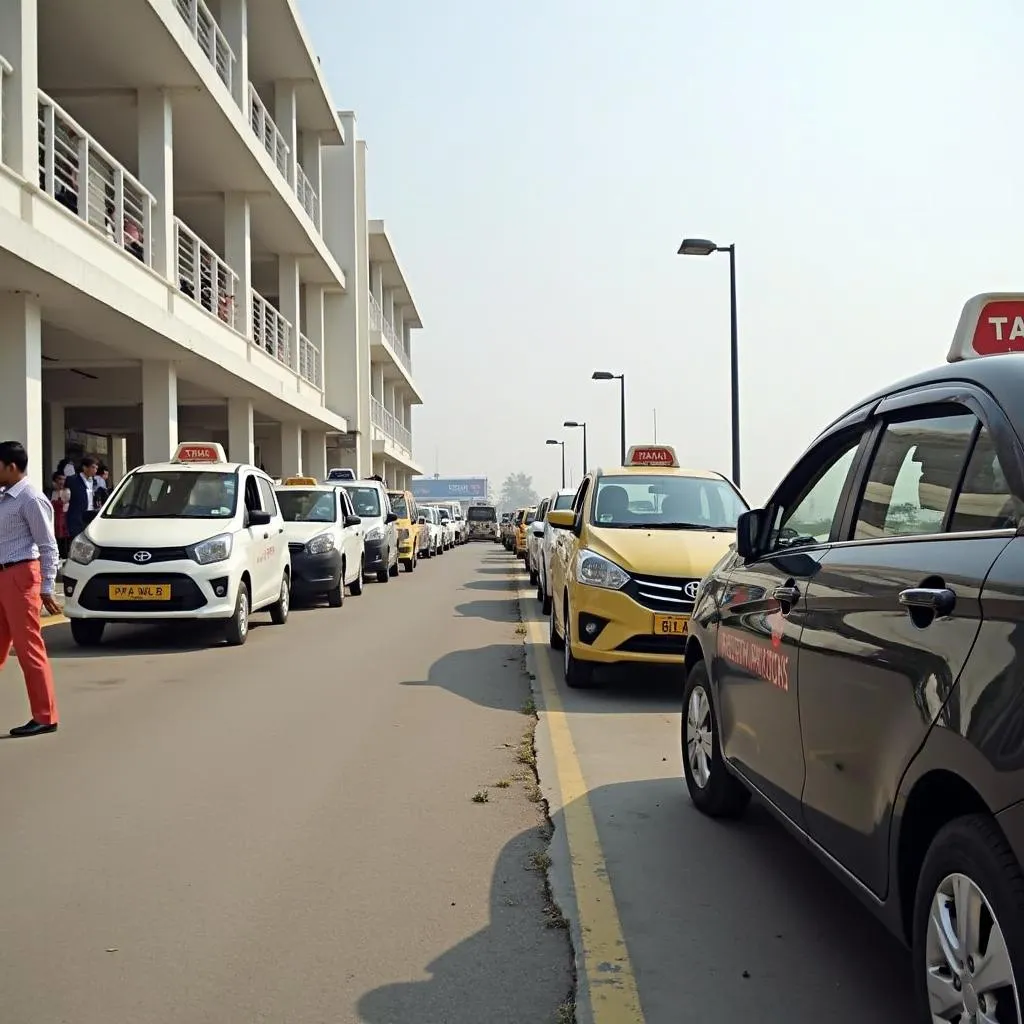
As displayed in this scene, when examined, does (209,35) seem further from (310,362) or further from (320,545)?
(310,362)

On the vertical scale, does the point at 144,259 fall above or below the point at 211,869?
above

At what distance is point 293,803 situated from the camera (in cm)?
553

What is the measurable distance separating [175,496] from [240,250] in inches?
513

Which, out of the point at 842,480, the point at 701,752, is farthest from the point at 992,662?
the point at 701,752

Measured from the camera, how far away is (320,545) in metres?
16.0

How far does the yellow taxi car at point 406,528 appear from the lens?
27.0 m

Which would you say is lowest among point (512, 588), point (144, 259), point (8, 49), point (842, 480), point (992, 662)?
point (512, 588)

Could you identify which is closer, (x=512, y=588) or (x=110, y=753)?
(x=110, y=753)

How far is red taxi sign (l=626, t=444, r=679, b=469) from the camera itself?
11.9m

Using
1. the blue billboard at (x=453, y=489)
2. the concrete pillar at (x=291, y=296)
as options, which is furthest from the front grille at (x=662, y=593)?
the blue billboard at (x=453, y=489)

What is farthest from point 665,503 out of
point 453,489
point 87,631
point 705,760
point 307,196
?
point 453,489

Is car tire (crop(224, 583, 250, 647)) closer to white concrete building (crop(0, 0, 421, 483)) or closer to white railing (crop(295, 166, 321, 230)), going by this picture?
white concrete building (crop(0, 0, 421, 483))

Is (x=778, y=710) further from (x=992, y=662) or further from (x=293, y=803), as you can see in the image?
(x=293, y=803)

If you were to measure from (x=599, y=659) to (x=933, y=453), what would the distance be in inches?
216
